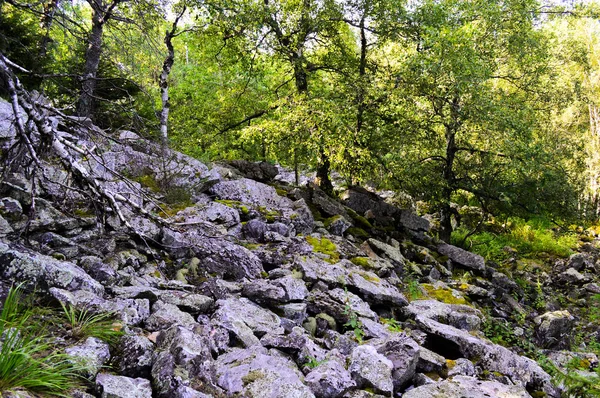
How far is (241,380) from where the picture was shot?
359cm

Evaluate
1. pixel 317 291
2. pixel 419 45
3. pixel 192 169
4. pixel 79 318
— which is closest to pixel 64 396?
pixel 79 318

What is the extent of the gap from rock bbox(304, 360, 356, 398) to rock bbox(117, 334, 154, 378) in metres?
1.43

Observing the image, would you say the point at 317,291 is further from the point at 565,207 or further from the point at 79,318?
the point at 565,207

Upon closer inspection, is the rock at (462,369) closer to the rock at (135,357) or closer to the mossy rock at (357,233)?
the rock at (135,357)

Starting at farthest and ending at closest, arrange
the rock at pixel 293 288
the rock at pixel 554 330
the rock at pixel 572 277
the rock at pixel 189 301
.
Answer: the rock at pixel 572 277 < the rock at pixel 554 330 < the rock at pixel 293 288 < the rock at pixel 189 301

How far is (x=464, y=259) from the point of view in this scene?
43.8ft

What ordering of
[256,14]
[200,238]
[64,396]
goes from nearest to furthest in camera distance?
[64,396] < [200,238] < [256,14]

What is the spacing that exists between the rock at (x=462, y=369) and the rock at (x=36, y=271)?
440cm

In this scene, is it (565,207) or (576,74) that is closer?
(565,207)

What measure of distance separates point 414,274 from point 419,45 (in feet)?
22.9

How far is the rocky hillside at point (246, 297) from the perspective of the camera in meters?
3.68

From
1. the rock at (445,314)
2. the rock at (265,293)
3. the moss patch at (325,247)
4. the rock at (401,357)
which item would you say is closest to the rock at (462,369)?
the rock at (401,357)

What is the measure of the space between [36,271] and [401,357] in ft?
13.1

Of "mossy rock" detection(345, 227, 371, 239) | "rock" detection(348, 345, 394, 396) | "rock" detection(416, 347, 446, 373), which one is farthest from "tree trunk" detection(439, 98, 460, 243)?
"rock" detection(348, 345, 394, 396)
